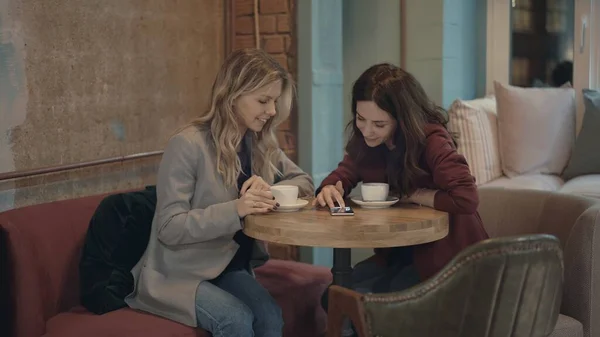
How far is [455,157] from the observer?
2414mm

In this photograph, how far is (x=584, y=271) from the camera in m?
2.35

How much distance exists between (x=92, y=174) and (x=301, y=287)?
36.6 inches

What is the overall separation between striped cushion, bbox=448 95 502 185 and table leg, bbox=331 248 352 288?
1740mm

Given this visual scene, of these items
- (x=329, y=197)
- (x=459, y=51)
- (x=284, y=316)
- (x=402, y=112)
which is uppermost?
(x=459, y=51)

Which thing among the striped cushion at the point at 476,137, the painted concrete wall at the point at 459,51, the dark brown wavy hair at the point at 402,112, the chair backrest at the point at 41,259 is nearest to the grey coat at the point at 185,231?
the chair backrest at the point at 41,259

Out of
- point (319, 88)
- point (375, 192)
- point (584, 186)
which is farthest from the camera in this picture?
point (319, 88)

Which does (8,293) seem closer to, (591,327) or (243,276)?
(243,276)

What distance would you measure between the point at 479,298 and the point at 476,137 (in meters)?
2.38

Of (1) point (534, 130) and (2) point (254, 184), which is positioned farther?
(1) point (534, 130)

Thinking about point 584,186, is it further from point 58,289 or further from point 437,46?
point 58,289

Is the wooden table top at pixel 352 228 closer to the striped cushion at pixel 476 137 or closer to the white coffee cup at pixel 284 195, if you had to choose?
the white coffee cup at pixel 284 195

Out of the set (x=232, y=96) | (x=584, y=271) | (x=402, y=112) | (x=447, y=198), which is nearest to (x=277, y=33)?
(x=232, y=96)

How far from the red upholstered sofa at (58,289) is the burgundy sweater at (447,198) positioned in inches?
23.2

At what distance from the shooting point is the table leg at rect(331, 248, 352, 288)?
94.3 inches
